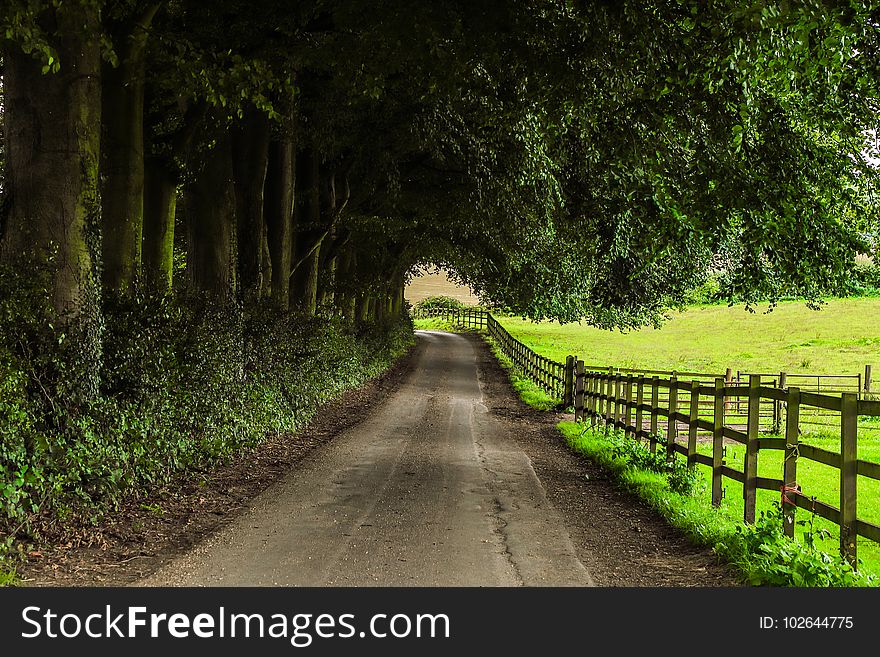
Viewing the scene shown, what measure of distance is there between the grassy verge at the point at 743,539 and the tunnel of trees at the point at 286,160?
3.38m

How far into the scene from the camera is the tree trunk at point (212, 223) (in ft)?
43.8

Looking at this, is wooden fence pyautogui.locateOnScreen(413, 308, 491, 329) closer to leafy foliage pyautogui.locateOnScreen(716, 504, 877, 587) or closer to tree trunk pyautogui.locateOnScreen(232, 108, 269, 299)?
tree trunk pyautogui.locateOnScreen(232, 108, 269, 299)

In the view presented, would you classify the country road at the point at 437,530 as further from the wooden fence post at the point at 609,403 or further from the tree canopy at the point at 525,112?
the tree canopy at the point at 525,112

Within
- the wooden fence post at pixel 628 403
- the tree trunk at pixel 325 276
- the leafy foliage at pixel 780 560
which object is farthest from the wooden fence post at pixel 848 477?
the tree trunk at pixel 325 276

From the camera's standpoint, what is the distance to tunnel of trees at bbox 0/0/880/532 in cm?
781

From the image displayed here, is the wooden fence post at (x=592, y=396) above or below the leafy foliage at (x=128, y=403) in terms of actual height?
below

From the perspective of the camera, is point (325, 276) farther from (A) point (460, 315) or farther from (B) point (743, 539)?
(A) point (460, 315)

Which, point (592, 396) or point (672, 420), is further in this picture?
point (592, 396)

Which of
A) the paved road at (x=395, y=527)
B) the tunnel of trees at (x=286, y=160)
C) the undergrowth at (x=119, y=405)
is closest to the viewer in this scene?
the paved road at (x=395, y=527)

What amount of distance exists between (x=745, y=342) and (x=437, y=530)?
53.4 meters

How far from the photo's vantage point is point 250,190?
15.6 metres

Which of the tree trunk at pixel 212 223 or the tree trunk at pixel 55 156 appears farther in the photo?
the tree trunk at pixel 212 223

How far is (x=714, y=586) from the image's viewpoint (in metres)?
6.08

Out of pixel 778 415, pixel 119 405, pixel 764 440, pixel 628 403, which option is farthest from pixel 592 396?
pixel 119 405
